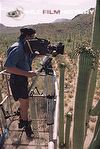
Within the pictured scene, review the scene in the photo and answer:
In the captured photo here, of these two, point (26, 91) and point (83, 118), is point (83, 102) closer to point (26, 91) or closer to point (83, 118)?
point (83, 118)

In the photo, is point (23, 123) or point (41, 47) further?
point (23, 123)

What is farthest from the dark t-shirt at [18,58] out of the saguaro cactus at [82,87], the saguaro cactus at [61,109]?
the saguaro cactus at [82,87]

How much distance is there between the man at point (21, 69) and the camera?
16.8 ft

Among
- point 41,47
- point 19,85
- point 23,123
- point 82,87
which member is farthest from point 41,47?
point 82,87

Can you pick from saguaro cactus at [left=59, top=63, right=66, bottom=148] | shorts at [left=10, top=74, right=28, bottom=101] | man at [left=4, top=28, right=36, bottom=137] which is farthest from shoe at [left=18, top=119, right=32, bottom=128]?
saguaro cactus at [left=59, top=63, right=66, bottom=148]

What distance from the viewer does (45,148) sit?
17.3 feet

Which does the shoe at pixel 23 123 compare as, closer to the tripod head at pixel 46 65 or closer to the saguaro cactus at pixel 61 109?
the tripod head at pixel 46 65

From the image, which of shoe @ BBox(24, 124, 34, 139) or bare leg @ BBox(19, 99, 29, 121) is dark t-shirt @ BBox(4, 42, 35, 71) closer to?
bare leg @ BBox(19, 99, 29, 121)

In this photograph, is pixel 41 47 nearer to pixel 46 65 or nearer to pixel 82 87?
pixel 46 65

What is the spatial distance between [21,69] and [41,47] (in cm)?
46

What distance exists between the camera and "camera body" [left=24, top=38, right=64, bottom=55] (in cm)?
524

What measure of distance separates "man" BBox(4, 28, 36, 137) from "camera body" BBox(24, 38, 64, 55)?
6 centimetres

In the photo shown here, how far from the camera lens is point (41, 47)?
5.36 metres

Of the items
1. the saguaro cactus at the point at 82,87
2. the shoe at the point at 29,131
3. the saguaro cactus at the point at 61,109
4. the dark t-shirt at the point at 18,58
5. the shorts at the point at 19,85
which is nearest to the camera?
the saguaro cactus at the point at 82,87
